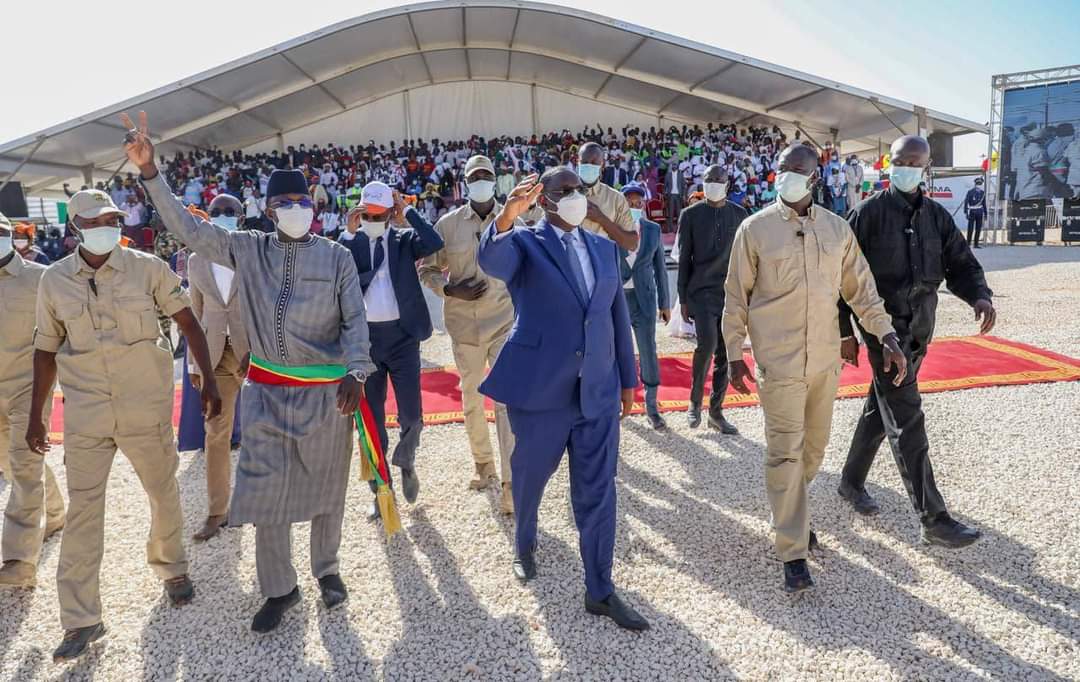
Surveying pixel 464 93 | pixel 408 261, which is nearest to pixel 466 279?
pixel 408 261

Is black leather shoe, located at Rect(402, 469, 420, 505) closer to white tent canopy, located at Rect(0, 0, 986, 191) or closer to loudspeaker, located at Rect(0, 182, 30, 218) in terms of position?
white tent canopy, located at Rect(0, 0, 986, 191)

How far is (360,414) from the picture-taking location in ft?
9.80

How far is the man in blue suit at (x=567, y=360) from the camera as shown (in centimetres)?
266

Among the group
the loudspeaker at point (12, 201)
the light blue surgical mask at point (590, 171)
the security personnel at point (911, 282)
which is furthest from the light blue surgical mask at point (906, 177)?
the loudspeaker at point (12, 201)

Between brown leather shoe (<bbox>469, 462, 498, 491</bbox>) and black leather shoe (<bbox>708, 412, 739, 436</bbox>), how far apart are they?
1823mm

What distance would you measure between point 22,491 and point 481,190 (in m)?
2.76

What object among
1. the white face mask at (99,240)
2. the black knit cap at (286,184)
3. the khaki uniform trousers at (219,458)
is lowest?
the khaki uniform trousers at (219,458)

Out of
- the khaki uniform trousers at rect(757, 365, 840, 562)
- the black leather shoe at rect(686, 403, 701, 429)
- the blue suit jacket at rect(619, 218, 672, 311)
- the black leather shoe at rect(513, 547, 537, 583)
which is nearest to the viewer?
the khaki uniform trousers at rect(757, 365, 840, 562)

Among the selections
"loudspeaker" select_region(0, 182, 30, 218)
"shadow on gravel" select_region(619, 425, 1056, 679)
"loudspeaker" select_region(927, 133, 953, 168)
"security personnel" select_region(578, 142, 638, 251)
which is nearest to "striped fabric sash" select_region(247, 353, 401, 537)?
"shadow on gravel" select_region(619, 425, 1056, 679)

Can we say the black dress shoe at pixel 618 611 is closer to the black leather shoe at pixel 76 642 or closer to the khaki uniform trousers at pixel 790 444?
the khaki uniform trousers at pixel 790 444

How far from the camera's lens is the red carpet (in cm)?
575

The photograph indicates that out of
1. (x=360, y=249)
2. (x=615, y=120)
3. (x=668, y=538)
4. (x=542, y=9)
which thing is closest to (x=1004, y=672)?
(x=668, y=538)

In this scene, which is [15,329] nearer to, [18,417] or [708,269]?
[18,417]

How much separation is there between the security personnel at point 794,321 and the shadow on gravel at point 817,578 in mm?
173
